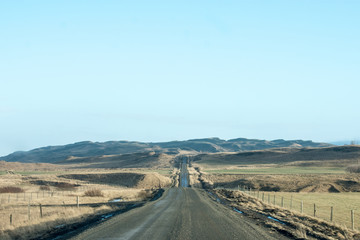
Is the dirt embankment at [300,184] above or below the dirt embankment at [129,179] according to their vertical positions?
above

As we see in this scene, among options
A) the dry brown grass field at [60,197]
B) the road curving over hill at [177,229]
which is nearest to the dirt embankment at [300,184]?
the dry brown grass field at [60,197]

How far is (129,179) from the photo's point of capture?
95250mm

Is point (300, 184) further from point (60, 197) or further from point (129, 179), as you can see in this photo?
point (60, 197)

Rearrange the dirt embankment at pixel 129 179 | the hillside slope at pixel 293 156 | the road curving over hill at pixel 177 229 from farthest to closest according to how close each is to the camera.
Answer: the hillside slope at pixel 293 156 < the dirt embankment at pixel 129 179 < the road curving over hill at pixel 177 229

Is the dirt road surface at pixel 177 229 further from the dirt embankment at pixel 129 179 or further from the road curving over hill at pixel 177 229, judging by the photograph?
the dirt embankment at pixel 129 179

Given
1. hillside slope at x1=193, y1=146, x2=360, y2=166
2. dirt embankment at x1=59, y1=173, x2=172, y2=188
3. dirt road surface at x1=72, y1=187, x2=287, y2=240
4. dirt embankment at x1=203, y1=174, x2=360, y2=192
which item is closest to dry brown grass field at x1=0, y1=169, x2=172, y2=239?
dirt embankment at x1=59, y1=173, x2=172, y2=188

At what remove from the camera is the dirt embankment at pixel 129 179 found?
291ft

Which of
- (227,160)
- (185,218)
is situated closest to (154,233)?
(185,218)

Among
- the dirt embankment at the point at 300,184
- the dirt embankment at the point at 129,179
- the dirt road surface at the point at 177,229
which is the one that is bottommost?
the dirt embankment at the point at 129,179

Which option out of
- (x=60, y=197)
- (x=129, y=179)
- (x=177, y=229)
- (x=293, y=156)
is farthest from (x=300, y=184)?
(x=293, y=156)

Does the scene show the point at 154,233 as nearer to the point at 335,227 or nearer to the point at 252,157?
the point at 335,227

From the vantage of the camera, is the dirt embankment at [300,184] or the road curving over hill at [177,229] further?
the dirt embankment at [300,184]

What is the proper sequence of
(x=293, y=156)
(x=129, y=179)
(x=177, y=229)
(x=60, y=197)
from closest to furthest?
(x=177, y=229) < (x=60, y=197) < (x=129, y=179) < (x=293, y=156)

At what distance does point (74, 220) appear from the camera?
27750 millimetres
